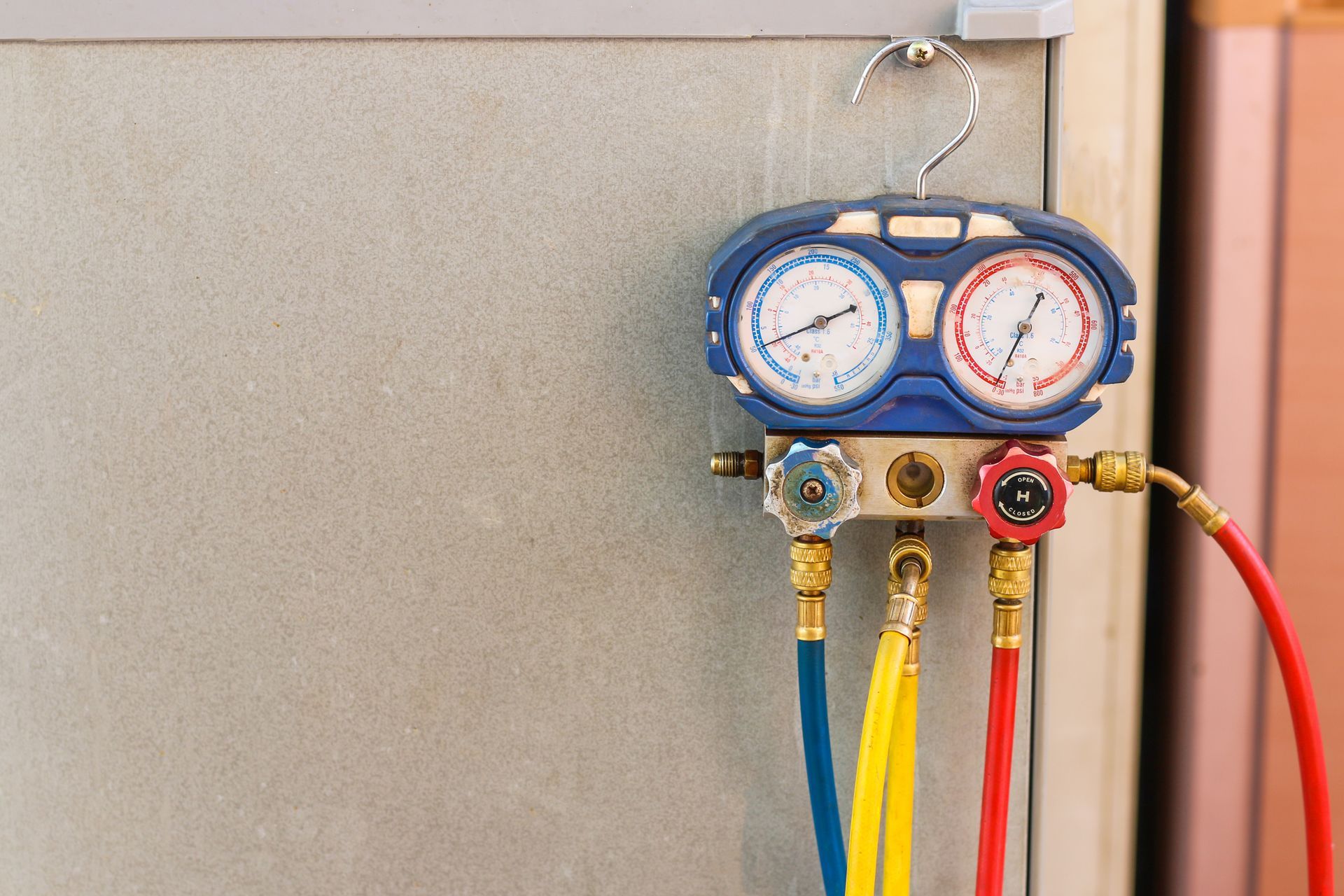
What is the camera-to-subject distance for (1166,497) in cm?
81

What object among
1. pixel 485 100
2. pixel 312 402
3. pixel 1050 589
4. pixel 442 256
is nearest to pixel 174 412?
pixel 312 402

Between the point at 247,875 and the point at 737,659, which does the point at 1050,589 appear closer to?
→ the point at 737,659

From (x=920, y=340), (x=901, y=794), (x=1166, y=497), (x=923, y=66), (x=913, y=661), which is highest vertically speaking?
(x=923, y=66)

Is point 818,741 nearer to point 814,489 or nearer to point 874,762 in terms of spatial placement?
point 874,762

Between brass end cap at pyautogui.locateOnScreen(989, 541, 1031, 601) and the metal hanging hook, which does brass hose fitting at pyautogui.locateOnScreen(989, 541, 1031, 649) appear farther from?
the metal hanging hook

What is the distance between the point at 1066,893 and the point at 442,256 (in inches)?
30.1

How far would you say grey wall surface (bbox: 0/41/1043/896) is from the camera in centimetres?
68

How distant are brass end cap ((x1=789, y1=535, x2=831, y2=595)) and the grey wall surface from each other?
0.25 ft

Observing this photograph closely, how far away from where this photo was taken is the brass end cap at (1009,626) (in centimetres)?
62

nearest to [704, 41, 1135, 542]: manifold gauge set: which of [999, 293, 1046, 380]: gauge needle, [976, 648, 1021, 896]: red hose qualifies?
[999, 293, 1046, 380]: gauge needle

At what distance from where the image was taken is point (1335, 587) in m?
0.76

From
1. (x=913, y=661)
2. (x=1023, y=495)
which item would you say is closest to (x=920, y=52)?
(x=1023, y=495)

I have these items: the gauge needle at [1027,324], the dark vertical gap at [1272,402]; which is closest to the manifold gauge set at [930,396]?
the gauge needle at [1027,324]

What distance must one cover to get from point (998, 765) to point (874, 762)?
107mm
